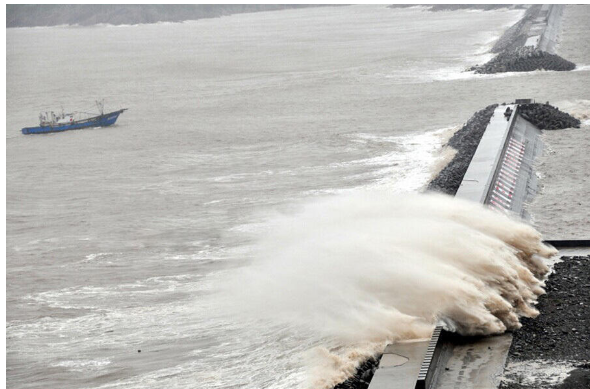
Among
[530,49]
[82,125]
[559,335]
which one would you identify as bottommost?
[82,125]

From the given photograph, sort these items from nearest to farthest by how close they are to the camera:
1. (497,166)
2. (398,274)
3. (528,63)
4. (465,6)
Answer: (398,274) → (497,166) → (528,63) → (465,6)

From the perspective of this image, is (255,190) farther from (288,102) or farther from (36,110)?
(36,110)

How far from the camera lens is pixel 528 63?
157 ft

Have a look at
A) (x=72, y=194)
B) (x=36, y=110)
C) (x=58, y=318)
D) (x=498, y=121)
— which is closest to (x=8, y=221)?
(x=72, y=194)

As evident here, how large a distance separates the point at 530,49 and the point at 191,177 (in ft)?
97.5

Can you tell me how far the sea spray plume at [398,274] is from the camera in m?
13.0

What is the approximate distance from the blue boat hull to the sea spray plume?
2251 centimetres

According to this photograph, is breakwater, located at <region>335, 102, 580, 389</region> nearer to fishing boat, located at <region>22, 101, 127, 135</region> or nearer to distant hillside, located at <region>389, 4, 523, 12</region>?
fishing boat, located at <region>22, 101, 127, 135</region>

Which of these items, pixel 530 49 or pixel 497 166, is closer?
pixel 497 166

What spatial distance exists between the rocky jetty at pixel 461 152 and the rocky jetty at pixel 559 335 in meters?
6.64

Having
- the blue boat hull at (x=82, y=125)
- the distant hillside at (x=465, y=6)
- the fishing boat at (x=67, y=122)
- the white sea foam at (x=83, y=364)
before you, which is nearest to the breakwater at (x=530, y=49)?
the blue boat hull at (x=82, y=125)

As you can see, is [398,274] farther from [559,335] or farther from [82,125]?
[82,125]

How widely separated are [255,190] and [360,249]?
948cm

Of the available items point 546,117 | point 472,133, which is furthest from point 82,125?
point 546,117
